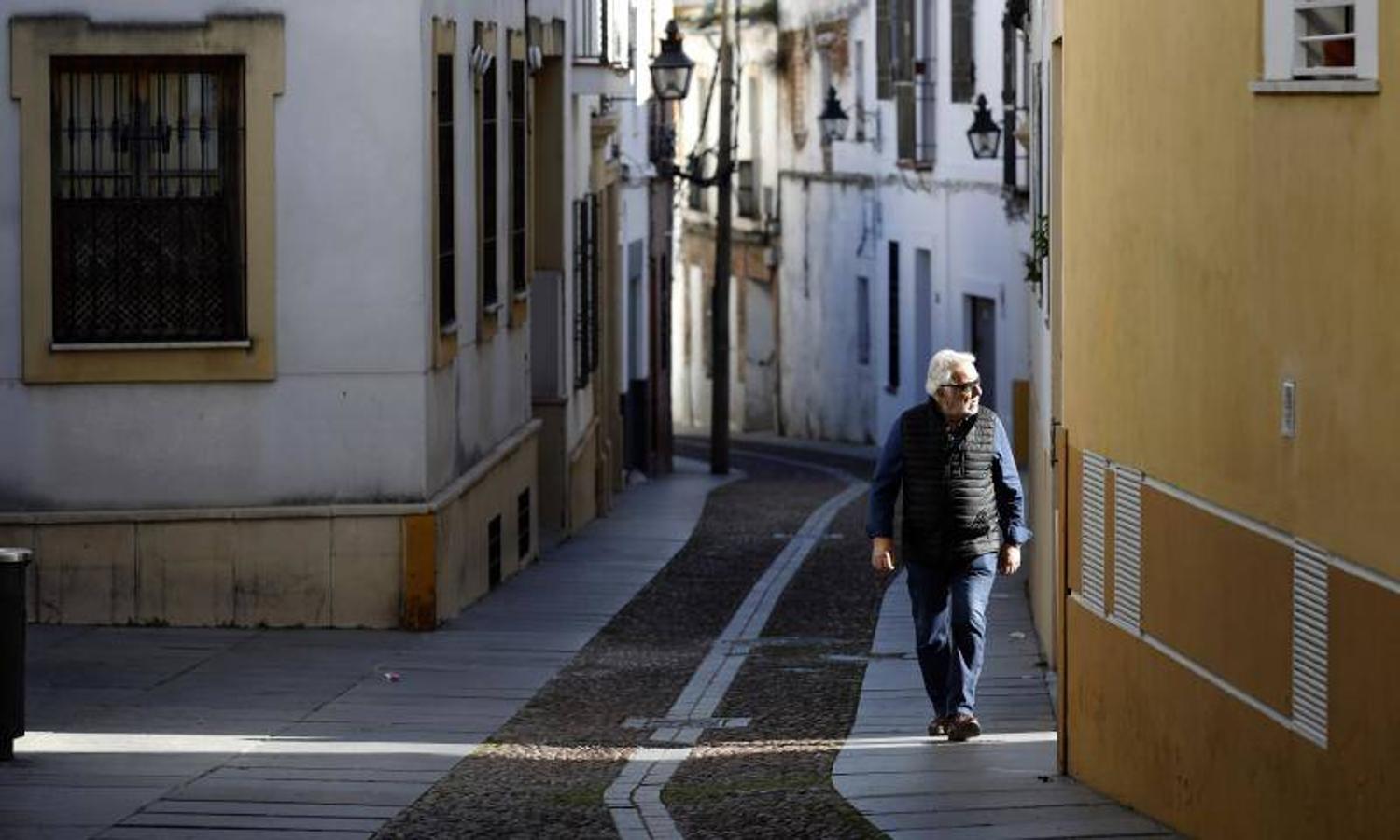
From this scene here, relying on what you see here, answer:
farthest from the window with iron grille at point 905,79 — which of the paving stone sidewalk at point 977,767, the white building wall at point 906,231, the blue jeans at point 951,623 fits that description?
the blue jeans at point 951,623

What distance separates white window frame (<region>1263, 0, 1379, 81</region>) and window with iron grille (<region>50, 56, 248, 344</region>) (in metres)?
8.84

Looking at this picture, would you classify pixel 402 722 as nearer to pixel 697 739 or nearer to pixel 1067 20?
pixel 697 739

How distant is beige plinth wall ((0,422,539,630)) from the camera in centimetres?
1661

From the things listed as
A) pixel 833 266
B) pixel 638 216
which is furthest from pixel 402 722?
pixel 833 266

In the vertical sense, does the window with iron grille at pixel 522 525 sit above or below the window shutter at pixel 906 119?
below

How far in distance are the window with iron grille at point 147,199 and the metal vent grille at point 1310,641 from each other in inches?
365

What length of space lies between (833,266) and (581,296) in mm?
17543

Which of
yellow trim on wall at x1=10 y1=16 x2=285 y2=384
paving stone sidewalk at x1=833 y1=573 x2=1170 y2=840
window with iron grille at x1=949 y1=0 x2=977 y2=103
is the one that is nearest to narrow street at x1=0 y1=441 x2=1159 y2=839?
paving stone sidewalk at x1=833 y1=573 x2=1170 y2=840

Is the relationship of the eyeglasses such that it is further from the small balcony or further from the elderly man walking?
the small balcony

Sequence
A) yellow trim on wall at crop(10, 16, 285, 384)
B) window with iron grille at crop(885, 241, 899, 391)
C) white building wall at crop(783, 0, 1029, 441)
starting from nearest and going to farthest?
yellow trim on wall at crop(10, 16, 285, 384) → white building wall at crop(783, 0, 1029, 441) → window with iron grille at crop(885, 241, 899, 391)

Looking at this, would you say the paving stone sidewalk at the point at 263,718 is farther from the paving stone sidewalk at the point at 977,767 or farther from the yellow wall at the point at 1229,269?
the yellow wall at the point at 1229,269

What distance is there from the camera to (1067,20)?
40.7 ft

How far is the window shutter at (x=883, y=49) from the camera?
39.2m

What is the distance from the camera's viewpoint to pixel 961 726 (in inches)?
501
